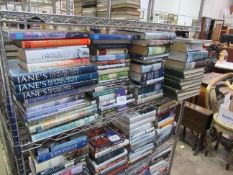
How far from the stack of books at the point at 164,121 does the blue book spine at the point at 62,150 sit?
0.59 metres

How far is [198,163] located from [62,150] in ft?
5.59

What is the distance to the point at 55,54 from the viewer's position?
0.77 metres

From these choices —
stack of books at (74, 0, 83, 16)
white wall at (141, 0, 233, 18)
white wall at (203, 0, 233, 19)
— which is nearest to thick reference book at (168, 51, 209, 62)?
stack of books at (74, 0, 83, 16)

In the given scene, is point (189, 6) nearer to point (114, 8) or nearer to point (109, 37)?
point (114, 8)

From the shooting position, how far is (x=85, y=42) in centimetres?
84

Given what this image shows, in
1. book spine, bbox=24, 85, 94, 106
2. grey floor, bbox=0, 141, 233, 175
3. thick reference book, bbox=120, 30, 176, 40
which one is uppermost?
thick reference book, bbox=120, 30, 176, 40

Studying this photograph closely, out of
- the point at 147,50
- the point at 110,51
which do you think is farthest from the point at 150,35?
the point at 110,51

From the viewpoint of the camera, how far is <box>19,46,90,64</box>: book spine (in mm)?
716

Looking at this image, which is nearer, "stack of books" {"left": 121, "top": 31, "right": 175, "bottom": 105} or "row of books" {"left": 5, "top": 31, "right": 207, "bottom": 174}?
"row of books" {"left": 5, "top": 31, "right": 207, "bottom": 174}

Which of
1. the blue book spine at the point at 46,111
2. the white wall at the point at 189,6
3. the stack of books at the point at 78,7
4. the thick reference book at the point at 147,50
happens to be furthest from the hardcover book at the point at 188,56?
the white wall at the point at 189,6

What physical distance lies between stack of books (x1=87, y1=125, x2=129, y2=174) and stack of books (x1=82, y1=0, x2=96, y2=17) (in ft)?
2.88

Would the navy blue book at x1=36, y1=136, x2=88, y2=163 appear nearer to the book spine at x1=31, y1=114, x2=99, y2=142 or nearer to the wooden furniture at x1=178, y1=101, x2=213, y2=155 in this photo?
the book spine at x1=31, y1=114, x2=99, y2=142

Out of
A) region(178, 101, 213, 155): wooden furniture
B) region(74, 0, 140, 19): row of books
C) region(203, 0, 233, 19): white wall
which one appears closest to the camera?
region(74, 0, 140, 19): row of books

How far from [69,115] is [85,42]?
332 mm
